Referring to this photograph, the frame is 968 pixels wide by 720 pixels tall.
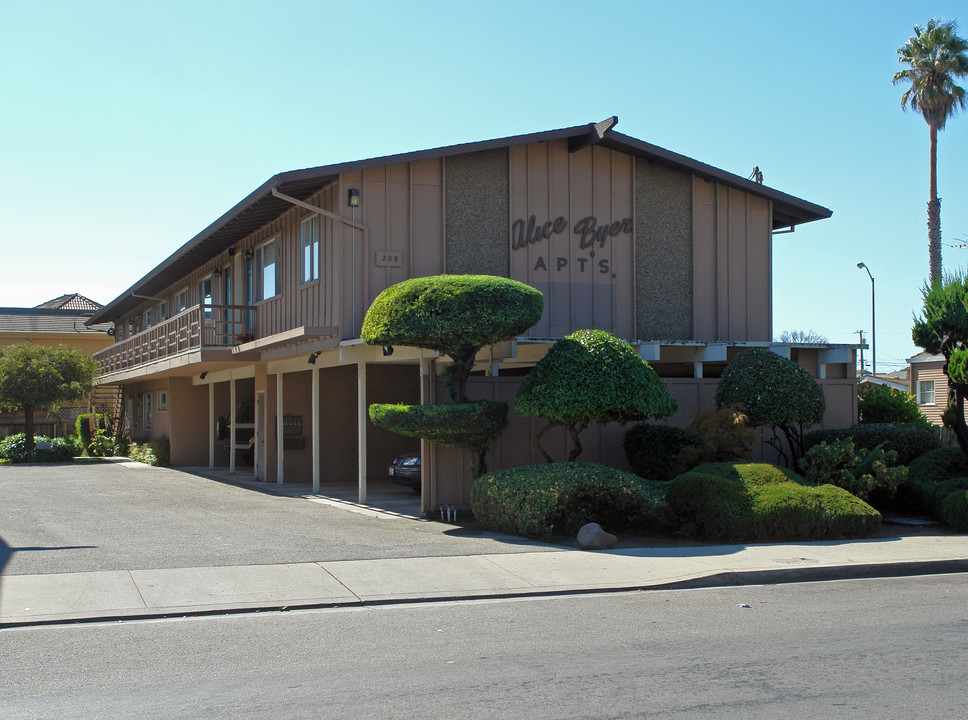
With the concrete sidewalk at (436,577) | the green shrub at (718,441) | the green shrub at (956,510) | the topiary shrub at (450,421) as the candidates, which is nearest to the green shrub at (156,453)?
the topiary shrub at (450,421)

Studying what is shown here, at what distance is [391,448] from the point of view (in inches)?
848

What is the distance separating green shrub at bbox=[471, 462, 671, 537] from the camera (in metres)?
11.8

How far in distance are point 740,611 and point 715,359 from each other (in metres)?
8.72

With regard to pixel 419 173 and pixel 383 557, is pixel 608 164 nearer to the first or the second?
pixel 419 173

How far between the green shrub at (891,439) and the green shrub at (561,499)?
4384 millimetres

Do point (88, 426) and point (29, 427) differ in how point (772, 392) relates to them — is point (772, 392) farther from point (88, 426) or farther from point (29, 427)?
point (88, 426)

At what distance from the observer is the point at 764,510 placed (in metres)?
11.9

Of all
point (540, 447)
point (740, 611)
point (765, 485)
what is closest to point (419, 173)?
point (540, 447)

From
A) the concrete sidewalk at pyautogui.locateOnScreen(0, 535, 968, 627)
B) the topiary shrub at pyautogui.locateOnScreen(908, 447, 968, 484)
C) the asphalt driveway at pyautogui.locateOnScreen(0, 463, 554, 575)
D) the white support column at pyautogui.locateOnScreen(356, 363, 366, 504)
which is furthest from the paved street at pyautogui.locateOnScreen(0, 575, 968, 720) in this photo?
the white support column at pyautogui.locateOnScreen(356, 363, 366, 504)

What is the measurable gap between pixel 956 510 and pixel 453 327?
7291 mm

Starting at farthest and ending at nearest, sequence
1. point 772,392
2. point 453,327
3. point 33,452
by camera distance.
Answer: point 33,452 → point 772,392 → point 453,327

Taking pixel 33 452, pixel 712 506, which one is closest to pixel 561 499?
pixel 712 506

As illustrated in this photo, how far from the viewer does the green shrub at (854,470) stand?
13.3 m

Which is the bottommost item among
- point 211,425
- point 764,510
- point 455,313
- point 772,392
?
point 764,510
